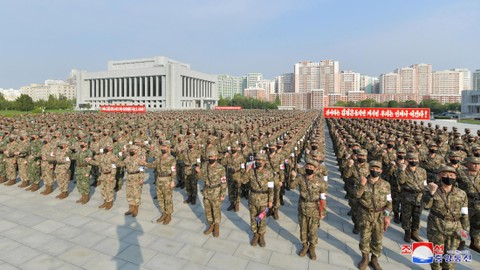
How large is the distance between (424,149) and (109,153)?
33.8ft

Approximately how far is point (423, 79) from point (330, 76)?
4548cm

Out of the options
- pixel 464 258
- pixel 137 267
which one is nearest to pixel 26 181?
pixel 137 267

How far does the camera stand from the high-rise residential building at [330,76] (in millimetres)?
147125

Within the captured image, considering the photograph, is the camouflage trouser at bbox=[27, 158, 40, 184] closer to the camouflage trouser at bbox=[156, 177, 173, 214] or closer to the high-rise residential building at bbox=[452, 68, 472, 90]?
the camouflage trouser at bbox=[156, 177, 173, 214]

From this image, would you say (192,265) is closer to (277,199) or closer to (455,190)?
(277,199)

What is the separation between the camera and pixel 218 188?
5957 mm

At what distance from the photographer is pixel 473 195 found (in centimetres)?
569

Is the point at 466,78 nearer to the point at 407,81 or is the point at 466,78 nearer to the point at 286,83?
the point at 407,81

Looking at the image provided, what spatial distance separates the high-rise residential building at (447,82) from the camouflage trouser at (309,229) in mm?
166633

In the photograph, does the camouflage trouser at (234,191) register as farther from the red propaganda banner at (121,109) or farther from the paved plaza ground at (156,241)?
the red propaganda banner at (121,109)

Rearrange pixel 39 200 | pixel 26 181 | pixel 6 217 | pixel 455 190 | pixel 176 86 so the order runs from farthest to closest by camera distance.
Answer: pixel 176 86 → pixel 26 181 → pixel 39 200 → pixel 6 217 → pixel 455 190

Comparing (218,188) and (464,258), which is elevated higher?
(218,188)

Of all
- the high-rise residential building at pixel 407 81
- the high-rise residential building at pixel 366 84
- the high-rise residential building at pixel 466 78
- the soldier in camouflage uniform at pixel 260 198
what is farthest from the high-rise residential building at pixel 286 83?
the soldier in camouflage uniform at pixel 260 198

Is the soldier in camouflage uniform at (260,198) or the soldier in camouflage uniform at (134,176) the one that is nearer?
the soldier in camouflage uniform at (260,198)
